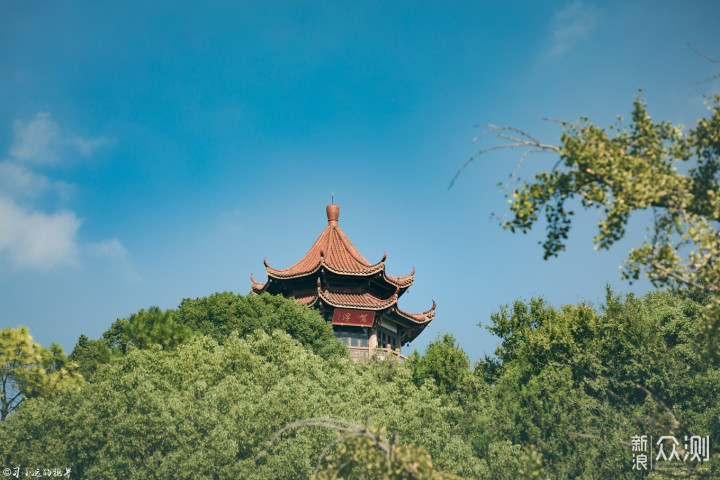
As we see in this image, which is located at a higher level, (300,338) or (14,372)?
(300,338)

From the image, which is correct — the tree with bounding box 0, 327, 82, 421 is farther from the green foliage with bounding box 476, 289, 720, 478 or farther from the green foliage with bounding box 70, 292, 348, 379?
the green foliage with bounding box 476, 289, 720, 478

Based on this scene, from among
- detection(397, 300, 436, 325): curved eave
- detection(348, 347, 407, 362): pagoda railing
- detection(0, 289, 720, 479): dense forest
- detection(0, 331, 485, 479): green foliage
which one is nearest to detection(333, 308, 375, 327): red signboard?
detection(348, 347, 407, 362): pagoda railing

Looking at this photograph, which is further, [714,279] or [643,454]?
[643,454]

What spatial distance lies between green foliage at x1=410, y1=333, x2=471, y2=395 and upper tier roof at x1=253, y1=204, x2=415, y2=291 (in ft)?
22.4

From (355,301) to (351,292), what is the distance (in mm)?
1209

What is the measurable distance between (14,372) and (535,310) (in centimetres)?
2545

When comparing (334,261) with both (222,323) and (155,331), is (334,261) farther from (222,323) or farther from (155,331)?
(155,331)

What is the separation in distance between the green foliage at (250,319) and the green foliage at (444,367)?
14.5 feet

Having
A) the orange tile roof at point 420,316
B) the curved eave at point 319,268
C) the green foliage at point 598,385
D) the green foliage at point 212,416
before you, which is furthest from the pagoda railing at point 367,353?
the green foliage at point 212,416

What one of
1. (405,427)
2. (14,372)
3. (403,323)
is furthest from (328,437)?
(403,323)

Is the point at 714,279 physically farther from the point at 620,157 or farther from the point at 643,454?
the point at 643,454

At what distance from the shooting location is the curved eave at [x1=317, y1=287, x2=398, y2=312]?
3462cm

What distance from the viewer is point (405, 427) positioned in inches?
760


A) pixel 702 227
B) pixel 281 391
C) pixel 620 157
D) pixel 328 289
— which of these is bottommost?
pixel 281 391
